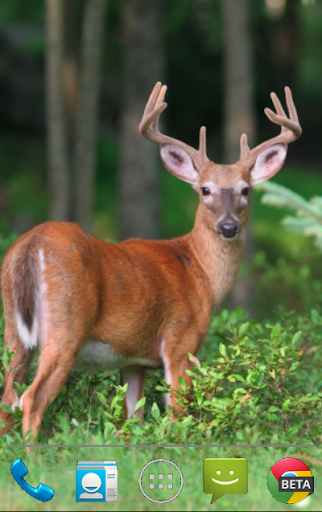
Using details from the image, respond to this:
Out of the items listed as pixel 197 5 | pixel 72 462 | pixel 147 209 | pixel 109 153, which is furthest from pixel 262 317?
pixel 109 153

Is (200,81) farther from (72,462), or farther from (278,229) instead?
(72,462)

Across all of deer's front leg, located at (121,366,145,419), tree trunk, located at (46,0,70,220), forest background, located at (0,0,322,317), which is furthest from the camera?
tree trunk, located at (46,0,70,220)

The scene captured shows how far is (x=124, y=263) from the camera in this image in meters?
4.01

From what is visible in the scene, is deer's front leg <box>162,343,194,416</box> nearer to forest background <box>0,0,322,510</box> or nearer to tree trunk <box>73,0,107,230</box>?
forest background <box>0,0,322,510</box>

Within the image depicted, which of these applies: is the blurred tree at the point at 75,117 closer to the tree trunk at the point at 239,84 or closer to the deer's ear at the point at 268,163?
the tree trunk at the point at 239,84

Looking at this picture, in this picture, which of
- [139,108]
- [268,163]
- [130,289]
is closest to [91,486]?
[130,289]

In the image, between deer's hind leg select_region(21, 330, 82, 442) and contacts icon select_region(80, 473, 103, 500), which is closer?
contacts icon select_region(80, 473, 103, 500)

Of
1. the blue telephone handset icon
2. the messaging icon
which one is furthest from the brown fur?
the messaging icon

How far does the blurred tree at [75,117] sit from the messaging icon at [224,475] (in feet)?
23.5

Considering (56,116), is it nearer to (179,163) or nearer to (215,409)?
(179,163)

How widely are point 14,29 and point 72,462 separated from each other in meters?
14.4

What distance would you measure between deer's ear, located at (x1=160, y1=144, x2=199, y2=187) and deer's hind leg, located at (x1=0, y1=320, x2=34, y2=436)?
1.81m

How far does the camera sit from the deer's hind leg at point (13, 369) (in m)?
3.68

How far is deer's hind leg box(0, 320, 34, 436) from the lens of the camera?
3.68 metres
